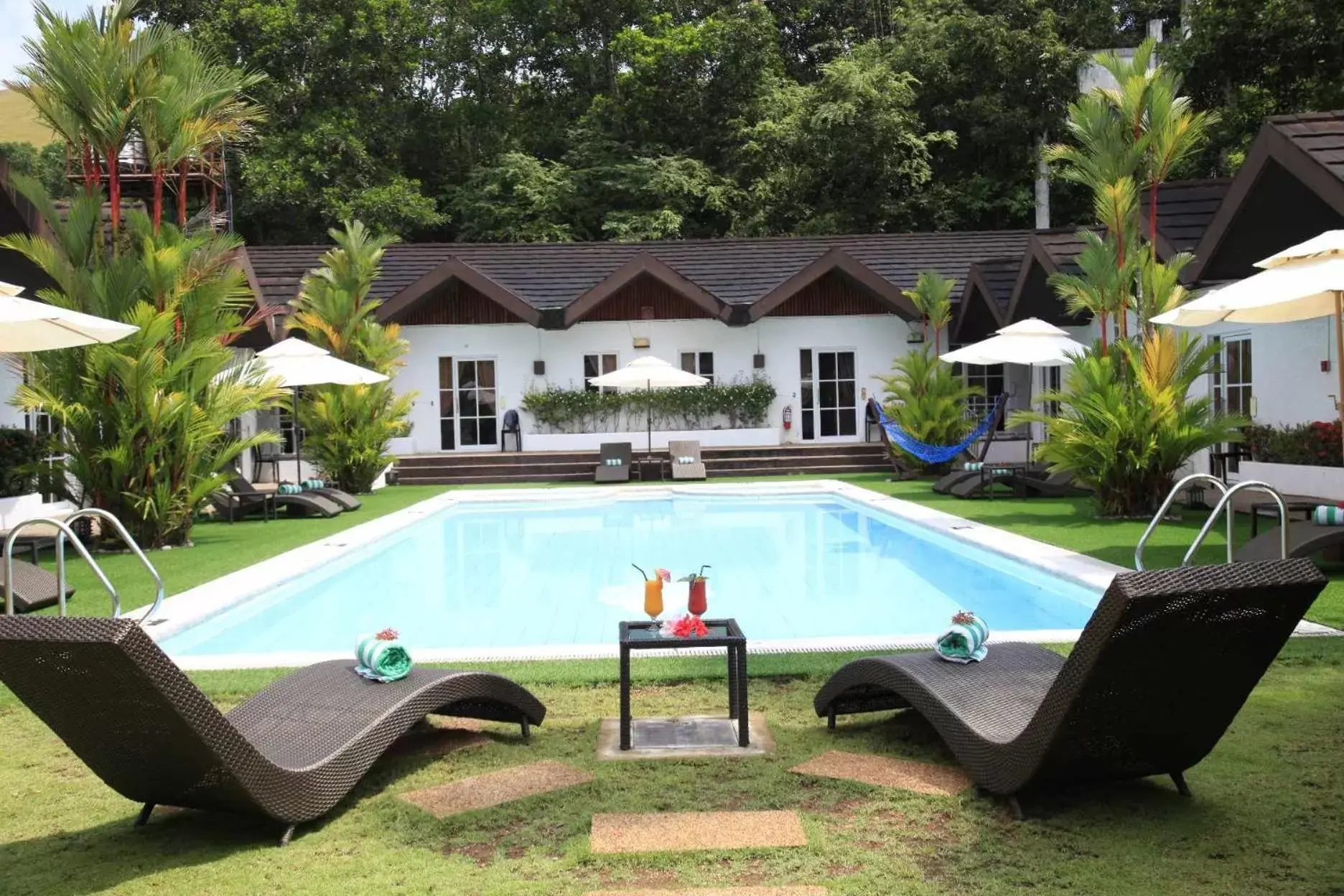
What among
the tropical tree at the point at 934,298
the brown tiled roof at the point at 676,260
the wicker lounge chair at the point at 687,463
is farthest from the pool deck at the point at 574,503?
the brown tiled roof at the point at 676,260

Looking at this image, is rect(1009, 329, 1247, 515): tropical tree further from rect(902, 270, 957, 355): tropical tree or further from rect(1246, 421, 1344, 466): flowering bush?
rect(902, 270, 957, 355): tropical tree

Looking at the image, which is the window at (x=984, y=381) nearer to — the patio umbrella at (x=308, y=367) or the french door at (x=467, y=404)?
the french door at (x=467, y=404)

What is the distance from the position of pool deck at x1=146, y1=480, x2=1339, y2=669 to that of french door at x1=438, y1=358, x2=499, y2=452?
219 inches

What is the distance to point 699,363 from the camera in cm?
2430

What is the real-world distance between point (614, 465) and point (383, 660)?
1581 cm

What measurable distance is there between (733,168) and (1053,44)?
8725mm

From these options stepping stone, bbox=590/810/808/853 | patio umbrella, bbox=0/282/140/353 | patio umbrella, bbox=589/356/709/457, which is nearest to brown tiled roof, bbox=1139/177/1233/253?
patio umbrella, bbox=589/356/709/457

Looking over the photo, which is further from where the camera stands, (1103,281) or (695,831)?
(1103,281)

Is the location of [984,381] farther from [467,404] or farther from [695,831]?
[695,831]

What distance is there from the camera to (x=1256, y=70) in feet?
69.7

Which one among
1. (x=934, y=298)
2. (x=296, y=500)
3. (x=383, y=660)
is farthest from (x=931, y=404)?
(x=383, y=660)

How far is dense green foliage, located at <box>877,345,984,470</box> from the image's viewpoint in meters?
19.0

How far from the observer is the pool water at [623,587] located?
8.38 m

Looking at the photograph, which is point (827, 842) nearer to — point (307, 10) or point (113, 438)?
point (113, 438)
